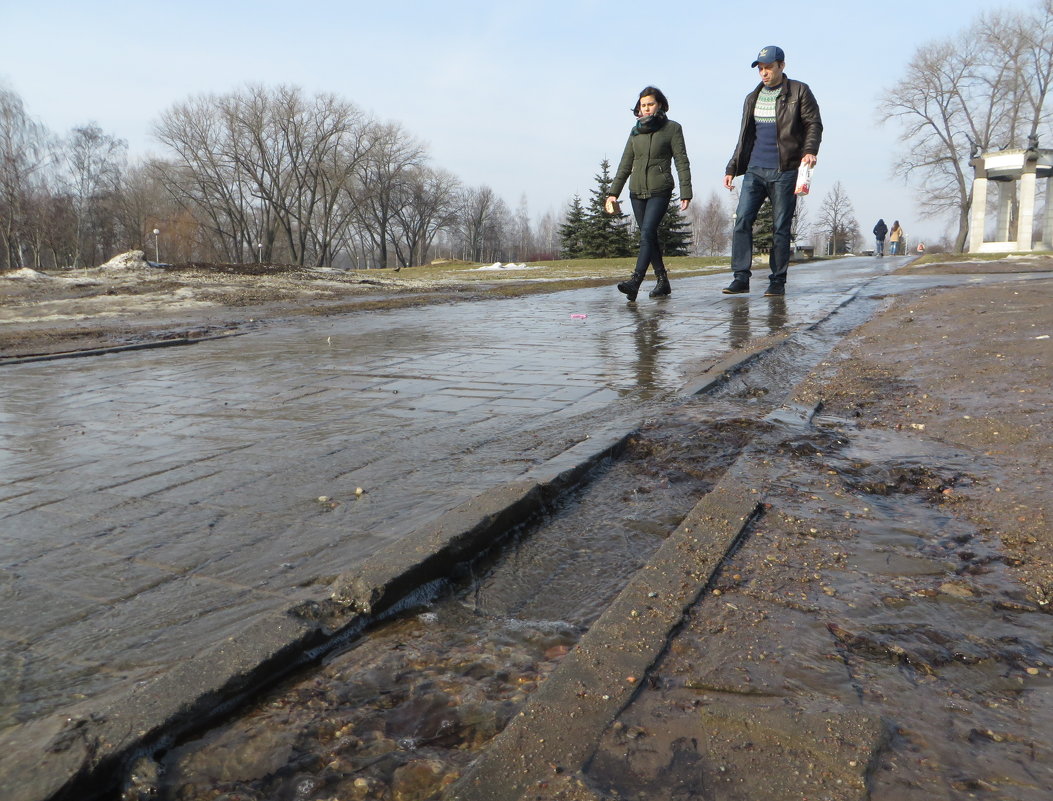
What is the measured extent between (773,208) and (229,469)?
7.44 meters

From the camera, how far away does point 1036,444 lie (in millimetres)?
2996

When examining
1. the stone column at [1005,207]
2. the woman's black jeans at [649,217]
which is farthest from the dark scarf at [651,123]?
the stone column at [1005,207]

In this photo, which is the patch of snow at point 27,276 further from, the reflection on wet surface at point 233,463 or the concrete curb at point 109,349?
the reflection on wet surface at point 233,463

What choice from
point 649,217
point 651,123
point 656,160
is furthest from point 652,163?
point 649,217

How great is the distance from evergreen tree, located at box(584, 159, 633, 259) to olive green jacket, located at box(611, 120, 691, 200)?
39340 millimetres

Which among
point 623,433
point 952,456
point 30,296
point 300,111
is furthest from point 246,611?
point 300,111

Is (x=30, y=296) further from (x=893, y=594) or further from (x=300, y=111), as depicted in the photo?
(x=300, y=111)

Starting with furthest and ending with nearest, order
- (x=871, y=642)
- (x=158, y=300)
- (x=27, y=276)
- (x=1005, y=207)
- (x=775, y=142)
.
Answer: (x=1005, y=207)
(x=27, y=276)
(x=158, y=300)
(x=775, y=142)
(x=871, y=642)

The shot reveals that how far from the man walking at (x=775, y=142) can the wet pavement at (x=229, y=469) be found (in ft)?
8.90

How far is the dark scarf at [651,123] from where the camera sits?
8.73 meters

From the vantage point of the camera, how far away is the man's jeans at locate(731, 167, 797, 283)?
339 inches

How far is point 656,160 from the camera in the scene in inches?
347

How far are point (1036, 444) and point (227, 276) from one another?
50.2 ft

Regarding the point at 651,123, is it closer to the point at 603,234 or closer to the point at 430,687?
the point at 430,687
